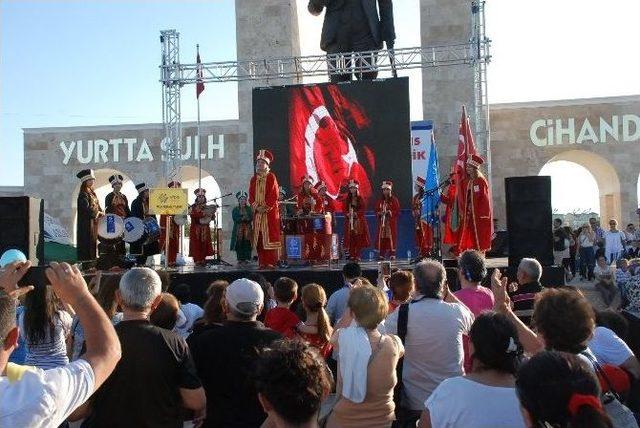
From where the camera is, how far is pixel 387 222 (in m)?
11.6

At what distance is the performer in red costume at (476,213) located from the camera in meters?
8.88

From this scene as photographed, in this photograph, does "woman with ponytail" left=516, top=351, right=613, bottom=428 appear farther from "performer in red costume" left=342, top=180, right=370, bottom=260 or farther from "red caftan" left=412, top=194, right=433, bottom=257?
"red caftan" left=412, top=194, right=433, bottom=257

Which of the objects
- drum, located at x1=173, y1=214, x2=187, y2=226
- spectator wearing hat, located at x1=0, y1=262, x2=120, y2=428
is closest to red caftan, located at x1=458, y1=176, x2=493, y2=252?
drum, located at x1=173, y1=214, x2=187, y2=226

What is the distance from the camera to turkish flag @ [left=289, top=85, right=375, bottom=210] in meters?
13.1

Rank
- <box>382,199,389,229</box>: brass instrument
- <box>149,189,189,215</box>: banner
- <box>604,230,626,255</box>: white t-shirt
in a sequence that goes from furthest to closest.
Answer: <box>604,230,626,255</box>: white t-shirt < <box>382,199,389,229</box>: brass instrument < <box>149,189,189,215</box>: banner

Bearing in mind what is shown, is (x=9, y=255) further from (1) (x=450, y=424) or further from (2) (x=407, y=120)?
(2) (x=407, y=120)

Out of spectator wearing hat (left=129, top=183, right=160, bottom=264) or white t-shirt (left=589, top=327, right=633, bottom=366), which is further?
spectator wearing hat (left=129, top=183, right=160, bottom=264)

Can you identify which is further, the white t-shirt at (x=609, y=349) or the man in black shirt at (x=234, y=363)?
the man in black shirt at (x=234, y=363)

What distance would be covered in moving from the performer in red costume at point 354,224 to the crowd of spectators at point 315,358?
23.7 feet

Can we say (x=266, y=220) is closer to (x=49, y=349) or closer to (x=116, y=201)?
(x=116, y=201)

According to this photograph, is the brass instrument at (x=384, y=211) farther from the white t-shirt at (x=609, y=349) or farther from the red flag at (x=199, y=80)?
the white t-shirt at (x=609, y=349)

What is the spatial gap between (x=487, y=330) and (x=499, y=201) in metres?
15.3

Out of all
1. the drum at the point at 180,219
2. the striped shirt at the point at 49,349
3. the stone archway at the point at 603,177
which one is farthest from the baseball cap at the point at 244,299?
the stone archway at the point at 603,177

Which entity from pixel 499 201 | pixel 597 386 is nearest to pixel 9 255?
pixel 597 386
